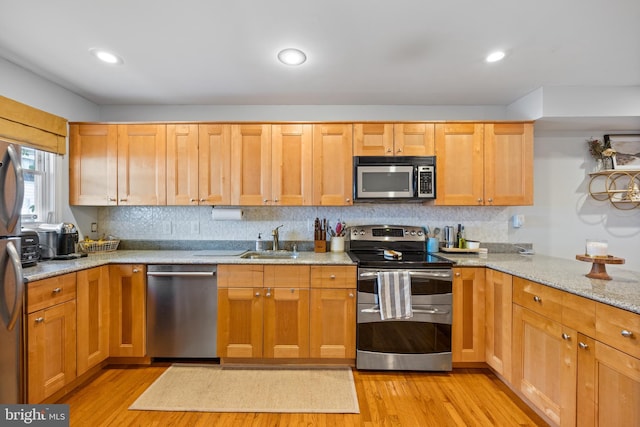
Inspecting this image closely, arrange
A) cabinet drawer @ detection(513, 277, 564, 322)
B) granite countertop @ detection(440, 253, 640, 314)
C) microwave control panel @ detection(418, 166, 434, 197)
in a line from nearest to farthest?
granite countertop @ detection(440, 253, 640, 314), cabinet drawer @ detection(513, 277, 564, 322), microwave control panel @ detection(418, 166, 434, 197)

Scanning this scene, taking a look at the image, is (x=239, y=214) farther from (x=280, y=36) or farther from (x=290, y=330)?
(x=280, y=36)

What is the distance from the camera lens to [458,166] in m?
2.70

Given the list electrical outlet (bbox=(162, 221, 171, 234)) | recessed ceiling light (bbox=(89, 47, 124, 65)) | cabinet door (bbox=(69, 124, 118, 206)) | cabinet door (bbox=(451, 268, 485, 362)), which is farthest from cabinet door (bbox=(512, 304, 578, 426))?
cabinet door (bbox=(69, 124, 118, 206))

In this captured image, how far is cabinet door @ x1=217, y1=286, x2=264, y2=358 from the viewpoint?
94.0 inches

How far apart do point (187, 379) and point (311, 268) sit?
1317 mm

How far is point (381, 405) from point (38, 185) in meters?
3.39

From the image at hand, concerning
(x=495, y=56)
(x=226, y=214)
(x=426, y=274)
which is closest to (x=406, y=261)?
(x=426, y=274)

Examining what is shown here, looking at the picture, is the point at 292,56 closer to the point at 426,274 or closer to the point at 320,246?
the point at 320,246

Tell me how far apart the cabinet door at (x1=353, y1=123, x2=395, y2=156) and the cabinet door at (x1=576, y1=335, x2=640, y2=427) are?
192 centimetres

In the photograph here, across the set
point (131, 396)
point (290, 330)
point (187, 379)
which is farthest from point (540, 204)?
point (131, 396)

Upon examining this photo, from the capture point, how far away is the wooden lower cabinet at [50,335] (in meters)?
1.73

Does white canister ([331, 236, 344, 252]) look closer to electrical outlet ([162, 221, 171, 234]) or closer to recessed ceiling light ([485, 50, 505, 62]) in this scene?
electrical outlet ([162, 221, 171, 234])

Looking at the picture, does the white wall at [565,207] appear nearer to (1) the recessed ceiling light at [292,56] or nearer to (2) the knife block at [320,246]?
(2) the knife block at [320,246]

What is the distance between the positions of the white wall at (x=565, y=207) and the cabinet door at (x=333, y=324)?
2.00 meters
